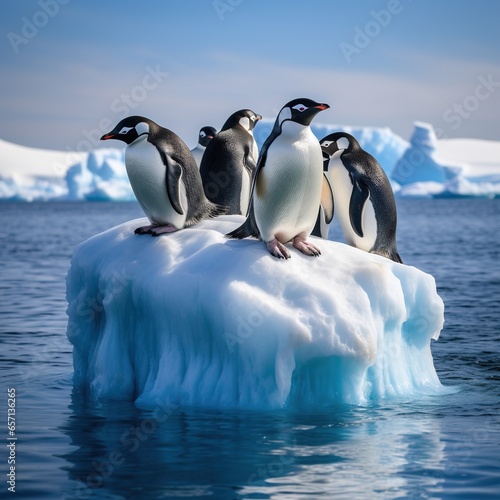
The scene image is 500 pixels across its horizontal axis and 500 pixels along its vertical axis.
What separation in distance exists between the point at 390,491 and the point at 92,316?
12.0 ft

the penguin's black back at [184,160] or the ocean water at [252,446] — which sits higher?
the penguin's black back at [184,160]

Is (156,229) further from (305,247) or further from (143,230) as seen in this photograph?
(305,247)

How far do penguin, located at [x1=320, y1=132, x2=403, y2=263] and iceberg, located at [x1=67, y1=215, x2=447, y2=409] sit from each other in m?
0.63

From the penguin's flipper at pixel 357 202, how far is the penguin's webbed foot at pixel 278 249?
53.8 inches

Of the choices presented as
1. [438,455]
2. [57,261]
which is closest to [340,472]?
[438,455]

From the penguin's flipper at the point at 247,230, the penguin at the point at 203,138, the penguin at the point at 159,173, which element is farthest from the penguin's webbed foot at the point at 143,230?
the penguin at the point at 203,138

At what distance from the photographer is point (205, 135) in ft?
35.8

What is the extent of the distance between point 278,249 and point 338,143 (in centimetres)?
191

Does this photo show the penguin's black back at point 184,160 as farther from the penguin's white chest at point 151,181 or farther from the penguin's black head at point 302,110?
the penguin's black head at point 302,110

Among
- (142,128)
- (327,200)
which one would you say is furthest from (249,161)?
(142,128)

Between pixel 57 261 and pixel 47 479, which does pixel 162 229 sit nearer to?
pixel 47 479

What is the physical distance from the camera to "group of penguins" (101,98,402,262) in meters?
7.25

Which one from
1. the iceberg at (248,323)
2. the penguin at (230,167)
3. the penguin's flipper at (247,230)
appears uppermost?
the penguin at (230,167)

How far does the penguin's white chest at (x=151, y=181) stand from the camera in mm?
7848
